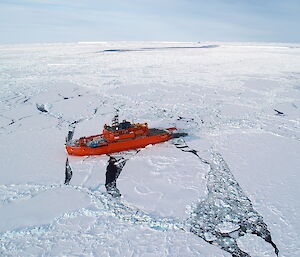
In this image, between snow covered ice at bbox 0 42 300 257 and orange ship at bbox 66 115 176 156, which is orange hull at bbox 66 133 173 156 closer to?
orange ship at bbox 66 115 176 156

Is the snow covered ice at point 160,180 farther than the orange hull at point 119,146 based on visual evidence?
No

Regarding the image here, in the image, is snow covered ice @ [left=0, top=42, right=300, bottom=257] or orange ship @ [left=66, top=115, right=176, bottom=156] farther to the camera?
orange ship @ [left=66, top=115, right=176, bottom=156]

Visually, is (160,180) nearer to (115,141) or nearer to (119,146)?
(119,146)

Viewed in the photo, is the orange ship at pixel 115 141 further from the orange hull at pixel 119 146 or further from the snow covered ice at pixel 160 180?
the snow covered ice at pixel 160 180

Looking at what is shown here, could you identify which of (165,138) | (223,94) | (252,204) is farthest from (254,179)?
(223,94)

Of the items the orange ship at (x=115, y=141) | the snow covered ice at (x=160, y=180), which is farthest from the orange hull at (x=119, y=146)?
the snow covered ice at (x=160, y=180)

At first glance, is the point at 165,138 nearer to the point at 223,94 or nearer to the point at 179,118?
the point at 179,118

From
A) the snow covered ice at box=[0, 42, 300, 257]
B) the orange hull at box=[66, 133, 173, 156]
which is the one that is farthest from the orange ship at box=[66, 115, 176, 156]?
the snow covered ice at box=[0, 42, 300, 257]
